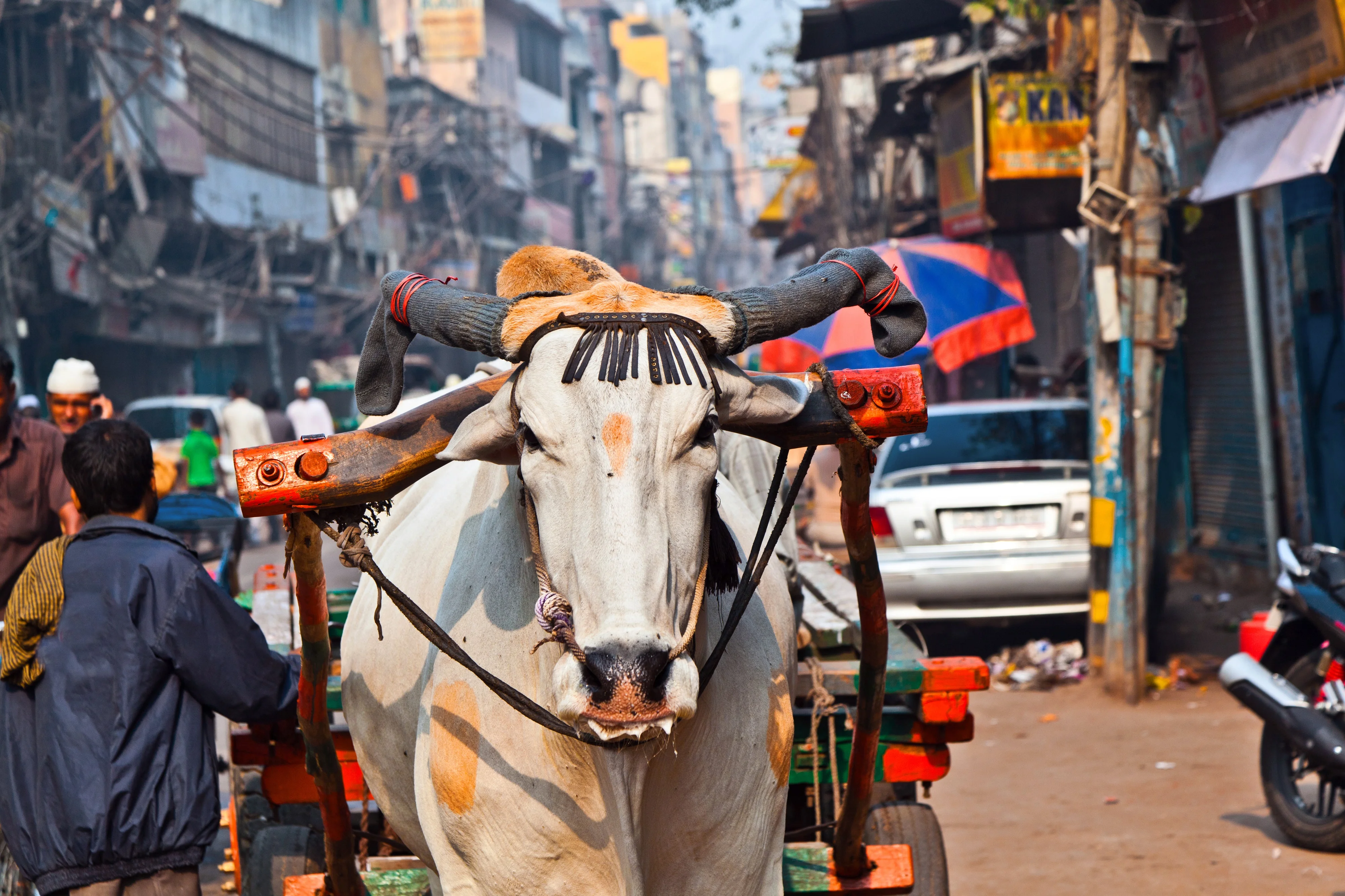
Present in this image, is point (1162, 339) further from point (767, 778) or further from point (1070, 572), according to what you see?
point (767, 778)

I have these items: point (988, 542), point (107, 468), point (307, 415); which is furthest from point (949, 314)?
point (307, 415)

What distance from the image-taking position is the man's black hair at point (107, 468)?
3.44 m

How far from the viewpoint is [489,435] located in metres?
2.38

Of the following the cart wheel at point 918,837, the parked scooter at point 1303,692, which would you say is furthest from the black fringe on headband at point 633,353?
the parked scooter at point 1303,692

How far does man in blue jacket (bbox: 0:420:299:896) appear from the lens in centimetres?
314

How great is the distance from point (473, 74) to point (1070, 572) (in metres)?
38.9

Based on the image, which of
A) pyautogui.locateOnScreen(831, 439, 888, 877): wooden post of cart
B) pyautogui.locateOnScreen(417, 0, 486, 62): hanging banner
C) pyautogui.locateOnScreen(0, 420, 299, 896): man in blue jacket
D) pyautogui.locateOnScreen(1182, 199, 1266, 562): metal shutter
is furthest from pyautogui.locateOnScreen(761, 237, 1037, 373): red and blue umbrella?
pyautogui.locateOnScreen(417, 0, 486, 62): hanging banner

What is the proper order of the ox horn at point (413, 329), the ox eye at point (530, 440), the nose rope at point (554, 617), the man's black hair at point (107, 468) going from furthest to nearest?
1. the man's black hair at point (107, 468)
2. the ox horn at point (413, 329)
3. the ox eye at point (530, 440)
4. the nose rope at point (554, 617)

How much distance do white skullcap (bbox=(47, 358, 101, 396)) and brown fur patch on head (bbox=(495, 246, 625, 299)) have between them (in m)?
3.84

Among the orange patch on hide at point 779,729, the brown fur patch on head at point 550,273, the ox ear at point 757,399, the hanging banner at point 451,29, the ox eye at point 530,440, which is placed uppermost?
the hanging banner at point 451,29

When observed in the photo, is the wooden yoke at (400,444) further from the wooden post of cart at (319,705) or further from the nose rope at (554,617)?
the nose rope at (554,617)

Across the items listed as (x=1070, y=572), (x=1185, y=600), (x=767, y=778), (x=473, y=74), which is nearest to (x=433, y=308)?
(x=767, y=778)

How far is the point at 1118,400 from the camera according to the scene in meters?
7.82

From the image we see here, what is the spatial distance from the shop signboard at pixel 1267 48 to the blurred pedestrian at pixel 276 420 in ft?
34.2
